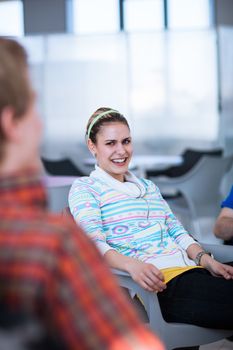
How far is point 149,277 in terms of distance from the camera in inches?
85.2

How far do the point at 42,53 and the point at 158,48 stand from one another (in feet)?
5.37

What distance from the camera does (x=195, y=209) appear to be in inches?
223

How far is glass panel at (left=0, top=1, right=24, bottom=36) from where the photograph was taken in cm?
1299

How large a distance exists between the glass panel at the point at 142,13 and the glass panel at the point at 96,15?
209 mm

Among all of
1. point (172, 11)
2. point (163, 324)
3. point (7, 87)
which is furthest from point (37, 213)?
point (172, 11)

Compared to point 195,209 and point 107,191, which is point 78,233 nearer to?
point 107,191

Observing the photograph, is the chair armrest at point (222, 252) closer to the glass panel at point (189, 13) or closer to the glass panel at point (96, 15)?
the glass panel at point (189, 13)

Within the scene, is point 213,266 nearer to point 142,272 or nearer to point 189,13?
point 142,272

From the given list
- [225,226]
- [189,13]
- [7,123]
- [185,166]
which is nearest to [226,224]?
[225,226]

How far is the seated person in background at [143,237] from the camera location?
2.22 m

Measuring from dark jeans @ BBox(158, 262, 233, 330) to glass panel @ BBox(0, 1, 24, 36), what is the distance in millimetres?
11264

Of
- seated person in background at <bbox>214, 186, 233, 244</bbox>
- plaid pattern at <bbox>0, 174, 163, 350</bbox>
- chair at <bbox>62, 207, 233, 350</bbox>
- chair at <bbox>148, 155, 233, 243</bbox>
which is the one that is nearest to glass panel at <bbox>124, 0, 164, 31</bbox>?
chair at <bbox>148, 155, 233, 243</bbox>

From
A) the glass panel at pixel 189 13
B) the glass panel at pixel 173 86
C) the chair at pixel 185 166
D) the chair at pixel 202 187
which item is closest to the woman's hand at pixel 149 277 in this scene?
the chair at pixel 202 187

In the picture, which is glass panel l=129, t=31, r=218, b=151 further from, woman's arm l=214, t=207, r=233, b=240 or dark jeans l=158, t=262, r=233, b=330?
dark jeans l=158, t=262, r=233, b=330
